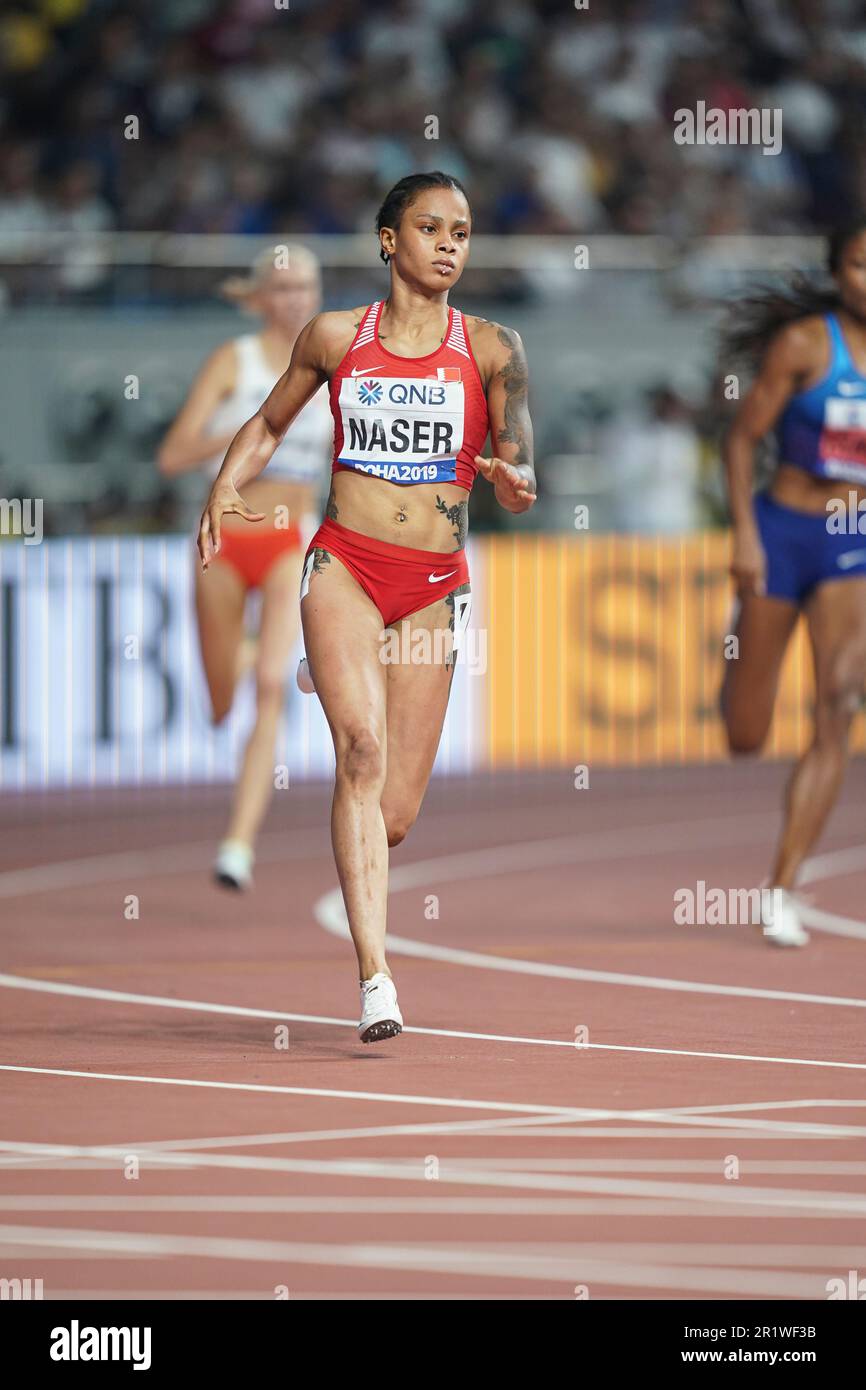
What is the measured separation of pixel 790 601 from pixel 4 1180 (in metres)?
5.46

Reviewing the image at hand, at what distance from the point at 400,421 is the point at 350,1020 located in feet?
6.48

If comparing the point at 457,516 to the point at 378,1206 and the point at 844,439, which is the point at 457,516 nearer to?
the point at 844,439

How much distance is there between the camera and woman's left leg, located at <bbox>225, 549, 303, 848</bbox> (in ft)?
39.9

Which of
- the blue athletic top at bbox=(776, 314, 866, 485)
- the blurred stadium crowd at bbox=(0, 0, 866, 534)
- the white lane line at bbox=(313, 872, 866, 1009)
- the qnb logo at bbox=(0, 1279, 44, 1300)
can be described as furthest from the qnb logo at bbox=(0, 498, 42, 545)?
the qnb logo at bbox=(0, 1279, 44, 1300)

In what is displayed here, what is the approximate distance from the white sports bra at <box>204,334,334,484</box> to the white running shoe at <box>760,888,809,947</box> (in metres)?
3.22

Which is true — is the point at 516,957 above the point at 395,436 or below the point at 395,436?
below

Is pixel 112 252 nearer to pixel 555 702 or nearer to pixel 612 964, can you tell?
pixel 555 702

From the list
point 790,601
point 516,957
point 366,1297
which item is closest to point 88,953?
point 516,957

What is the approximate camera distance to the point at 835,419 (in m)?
10.7

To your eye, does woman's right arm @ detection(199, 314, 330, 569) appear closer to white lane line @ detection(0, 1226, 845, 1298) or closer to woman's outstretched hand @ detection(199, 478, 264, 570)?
woman's outstretched hand @ detection(199, 478, 264, 570)

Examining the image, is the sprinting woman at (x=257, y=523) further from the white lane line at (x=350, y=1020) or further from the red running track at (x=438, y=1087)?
the white lane line at (x=350, y=1020)

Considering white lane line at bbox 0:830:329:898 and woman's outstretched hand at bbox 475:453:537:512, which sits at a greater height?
woman's outstretched hand at bbox 475:453:537:512
